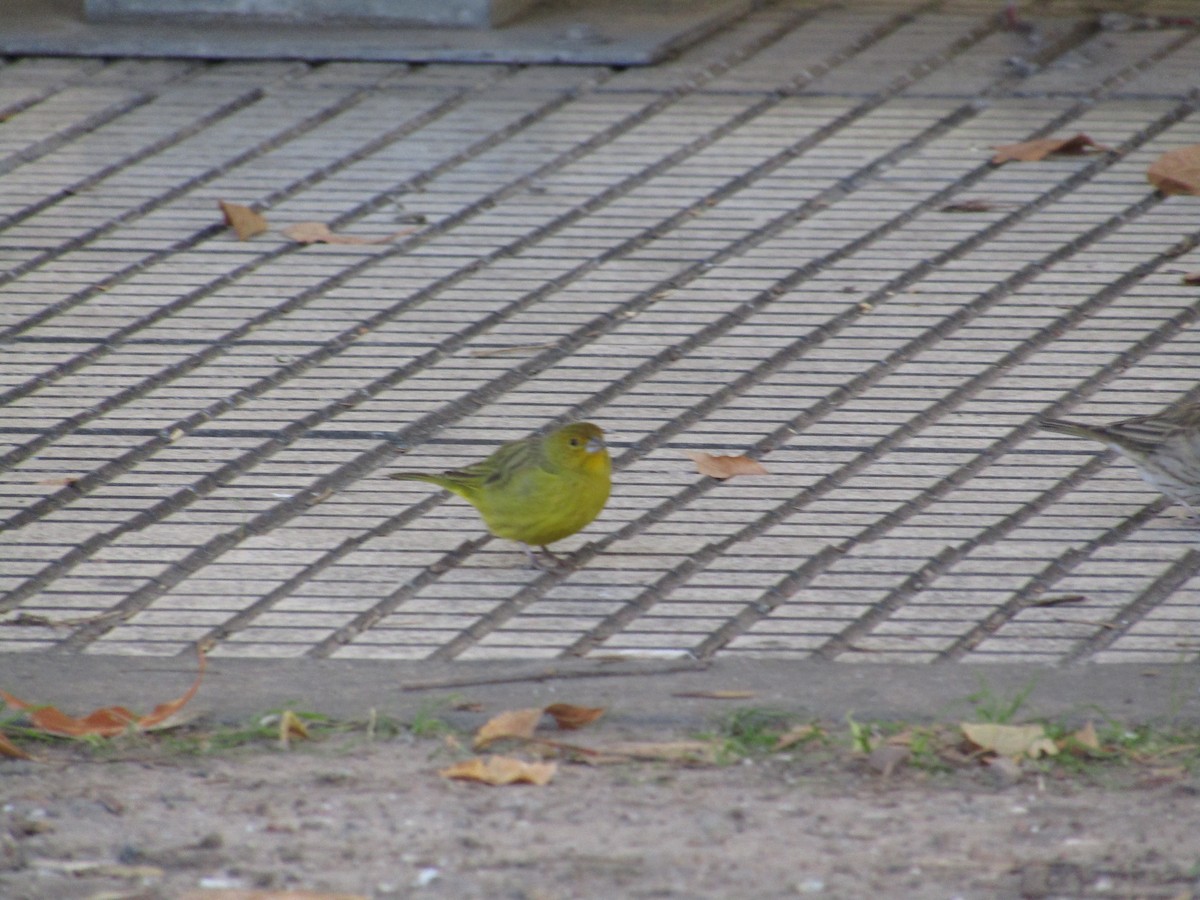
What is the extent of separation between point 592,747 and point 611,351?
242 centimetres

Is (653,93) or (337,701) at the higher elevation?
(653,93)

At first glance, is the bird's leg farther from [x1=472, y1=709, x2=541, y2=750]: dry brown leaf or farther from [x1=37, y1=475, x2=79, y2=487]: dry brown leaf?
[x1=37, y1=475, x2=79, y2=487]: dry brown leaf

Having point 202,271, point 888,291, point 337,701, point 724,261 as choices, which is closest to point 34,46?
point 202,271

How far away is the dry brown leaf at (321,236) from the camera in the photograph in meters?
7.32

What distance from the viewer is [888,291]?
6.87 metres

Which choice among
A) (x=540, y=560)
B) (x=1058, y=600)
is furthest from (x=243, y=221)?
(x=1058, y=600)

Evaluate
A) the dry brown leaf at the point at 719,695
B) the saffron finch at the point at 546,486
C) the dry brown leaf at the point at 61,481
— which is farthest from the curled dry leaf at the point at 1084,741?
the dry brown leaf at the point at 61,481

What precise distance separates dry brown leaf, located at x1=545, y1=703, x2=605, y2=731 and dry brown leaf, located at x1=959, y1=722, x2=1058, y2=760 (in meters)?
0.78

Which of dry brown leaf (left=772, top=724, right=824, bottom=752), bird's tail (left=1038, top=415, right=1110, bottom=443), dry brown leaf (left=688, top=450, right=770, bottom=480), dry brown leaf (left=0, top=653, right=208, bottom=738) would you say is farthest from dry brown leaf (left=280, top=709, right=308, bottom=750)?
bird's tail (left=1038, top=415, right=1110, bottom=443)

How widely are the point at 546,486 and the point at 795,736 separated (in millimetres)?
1152

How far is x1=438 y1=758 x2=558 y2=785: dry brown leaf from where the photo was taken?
159 inches

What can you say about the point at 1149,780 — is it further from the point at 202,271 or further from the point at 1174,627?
the point at 202,271

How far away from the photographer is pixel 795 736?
421 cm

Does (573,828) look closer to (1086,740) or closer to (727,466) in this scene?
(1086,740)
